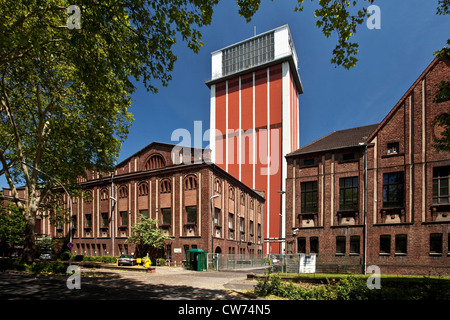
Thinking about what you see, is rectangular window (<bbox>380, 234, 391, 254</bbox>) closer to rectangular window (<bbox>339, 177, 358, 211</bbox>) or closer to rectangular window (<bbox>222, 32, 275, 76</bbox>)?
rectangular window (<bbox>339, 177, 358, 211</bbox>)

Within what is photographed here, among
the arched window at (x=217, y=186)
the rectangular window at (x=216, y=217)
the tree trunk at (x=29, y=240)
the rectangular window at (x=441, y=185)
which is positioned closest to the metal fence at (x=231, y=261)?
the rectangular window at (x=216, y=217)

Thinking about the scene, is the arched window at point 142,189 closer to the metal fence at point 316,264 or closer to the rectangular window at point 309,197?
the metal fence at point 316,264

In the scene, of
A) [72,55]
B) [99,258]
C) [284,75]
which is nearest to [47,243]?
[99,258]

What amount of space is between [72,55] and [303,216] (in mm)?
23741

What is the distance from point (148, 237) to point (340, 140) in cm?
2349

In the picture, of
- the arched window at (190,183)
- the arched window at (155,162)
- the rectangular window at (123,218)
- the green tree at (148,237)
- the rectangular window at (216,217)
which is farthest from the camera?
the rectangular window at (123,218)

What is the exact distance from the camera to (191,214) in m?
35.5

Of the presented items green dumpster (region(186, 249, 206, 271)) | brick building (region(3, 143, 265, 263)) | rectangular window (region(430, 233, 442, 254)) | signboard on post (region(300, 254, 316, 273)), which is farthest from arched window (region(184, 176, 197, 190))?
rectangular window (region(430, 233, 442, 254))

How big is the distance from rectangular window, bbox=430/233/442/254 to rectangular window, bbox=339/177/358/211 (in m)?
5.78

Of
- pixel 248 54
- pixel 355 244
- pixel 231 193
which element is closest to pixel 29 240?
pixel 231 193

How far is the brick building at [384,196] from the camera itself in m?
23.0

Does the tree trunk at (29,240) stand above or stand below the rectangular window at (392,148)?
below

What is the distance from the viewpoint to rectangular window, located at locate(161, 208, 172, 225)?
36819 millimetres

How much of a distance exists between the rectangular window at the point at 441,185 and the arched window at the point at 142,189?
30755 millimetres
